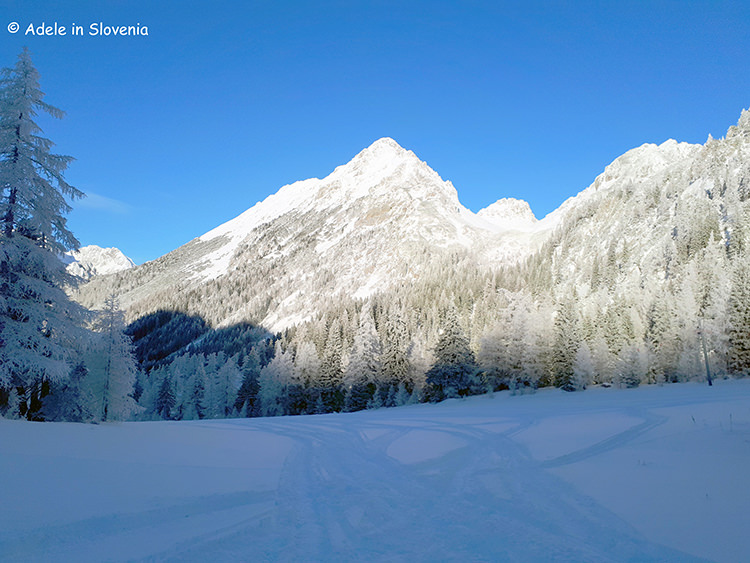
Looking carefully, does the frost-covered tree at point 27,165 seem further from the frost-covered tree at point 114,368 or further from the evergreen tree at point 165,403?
the evergreen tree at point 165,403

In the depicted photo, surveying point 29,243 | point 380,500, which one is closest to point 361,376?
point 29,243

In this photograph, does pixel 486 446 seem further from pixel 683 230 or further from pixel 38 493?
pixel 683 230

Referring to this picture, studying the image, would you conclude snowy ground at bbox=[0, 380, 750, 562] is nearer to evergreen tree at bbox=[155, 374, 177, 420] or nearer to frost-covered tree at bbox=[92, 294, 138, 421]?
frost-covered tree at bbox=[92, 294, 138, 421]

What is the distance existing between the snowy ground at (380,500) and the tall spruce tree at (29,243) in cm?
299

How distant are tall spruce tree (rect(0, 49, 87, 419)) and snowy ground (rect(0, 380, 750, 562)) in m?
2.99

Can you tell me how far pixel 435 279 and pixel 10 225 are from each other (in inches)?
5064

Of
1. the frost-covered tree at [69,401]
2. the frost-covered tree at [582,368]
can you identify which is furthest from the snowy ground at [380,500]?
the frost-covered tree at [582,368]

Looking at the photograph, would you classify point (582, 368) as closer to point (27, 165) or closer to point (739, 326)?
point (739, 326)

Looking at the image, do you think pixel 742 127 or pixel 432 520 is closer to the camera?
pixel 432 520

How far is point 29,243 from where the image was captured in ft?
46.6

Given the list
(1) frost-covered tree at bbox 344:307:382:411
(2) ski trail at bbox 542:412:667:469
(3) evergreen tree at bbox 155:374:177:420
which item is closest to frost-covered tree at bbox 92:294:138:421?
(2) ski trail at bbox 542:412:667:469

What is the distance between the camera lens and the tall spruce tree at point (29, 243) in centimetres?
1363

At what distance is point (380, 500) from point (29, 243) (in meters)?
15.4

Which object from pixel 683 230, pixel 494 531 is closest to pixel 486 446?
pixel 494 531
